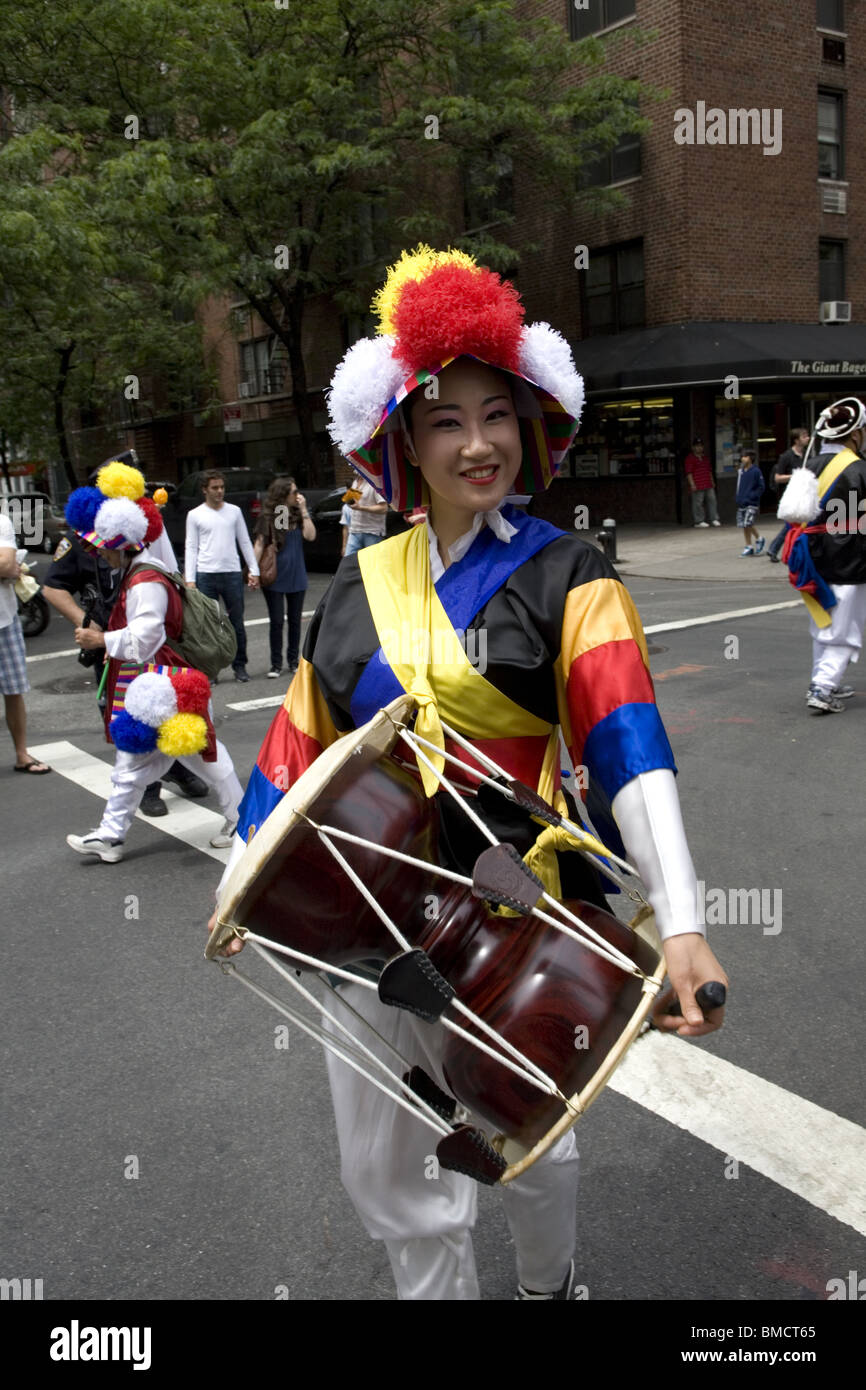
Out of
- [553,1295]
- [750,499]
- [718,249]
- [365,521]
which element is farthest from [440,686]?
[718,249]

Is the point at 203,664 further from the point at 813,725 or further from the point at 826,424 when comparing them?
the point at 826,424

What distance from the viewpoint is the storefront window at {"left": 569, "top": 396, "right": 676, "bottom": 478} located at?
22297 mm

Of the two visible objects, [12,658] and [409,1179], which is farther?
[12,658]

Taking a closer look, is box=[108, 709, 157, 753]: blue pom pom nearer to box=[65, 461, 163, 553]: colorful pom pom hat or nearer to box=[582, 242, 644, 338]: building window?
box=[65, 461, 163, 553]: colorful pom pom hat

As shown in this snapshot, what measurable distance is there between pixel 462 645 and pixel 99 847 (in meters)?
4.23

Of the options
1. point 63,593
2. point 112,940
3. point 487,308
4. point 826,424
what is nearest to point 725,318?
point 826,424

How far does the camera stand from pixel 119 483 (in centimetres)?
575

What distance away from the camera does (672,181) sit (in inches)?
818

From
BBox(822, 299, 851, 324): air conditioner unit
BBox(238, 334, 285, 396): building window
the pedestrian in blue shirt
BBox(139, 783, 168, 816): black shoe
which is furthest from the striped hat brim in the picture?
BBox(238, 334, 285, 396): building window

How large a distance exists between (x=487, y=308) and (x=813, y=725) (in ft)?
19.5

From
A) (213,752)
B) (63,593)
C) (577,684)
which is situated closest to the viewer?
(577,684)

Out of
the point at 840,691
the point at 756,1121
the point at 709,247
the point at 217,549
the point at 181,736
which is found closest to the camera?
the point at 756,1121

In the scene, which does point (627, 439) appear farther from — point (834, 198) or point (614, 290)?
point (834, 198)

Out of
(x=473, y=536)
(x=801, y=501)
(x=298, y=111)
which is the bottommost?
(x=801, y=501)
